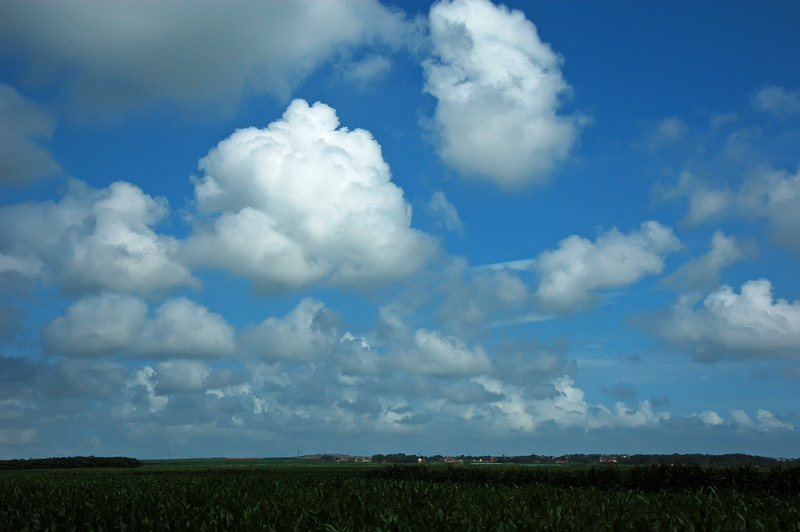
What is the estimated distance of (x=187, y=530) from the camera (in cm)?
1349

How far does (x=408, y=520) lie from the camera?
13.5 meters

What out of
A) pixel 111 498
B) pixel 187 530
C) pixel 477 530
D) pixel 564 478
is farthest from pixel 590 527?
pixel 564 478

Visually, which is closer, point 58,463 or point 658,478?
point 658,478

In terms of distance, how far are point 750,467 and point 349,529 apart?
1284 inches

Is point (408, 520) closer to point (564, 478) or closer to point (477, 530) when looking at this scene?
point (477, 530)

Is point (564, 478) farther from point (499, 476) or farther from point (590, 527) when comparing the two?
point (590, 527)

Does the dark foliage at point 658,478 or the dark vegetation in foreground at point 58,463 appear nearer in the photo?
the dark foliage at point 658,478

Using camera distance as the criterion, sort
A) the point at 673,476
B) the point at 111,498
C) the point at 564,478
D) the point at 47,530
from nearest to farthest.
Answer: the point at 47,530, the point at 111,498, the point at 673,476, the point at 564,478

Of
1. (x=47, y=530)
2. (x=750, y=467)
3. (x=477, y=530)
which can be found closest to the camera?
(x=477, y=530)

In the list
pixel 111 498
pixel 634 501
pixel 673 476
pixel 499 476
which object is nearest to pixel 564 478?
pixel 499 476

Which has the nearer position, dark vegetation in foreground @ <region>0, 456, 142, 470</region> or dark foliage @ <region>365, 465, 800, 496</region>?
dark foliage @ <region>365, 465, 800, 496</region>

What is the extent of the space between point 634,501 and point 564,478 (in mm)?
29605

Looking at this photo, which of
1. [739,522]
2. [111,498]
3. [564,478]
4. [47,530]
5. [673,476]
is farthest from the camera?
[564,478]

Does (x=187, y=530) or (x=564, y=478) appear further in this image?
(x=564, y=478)
